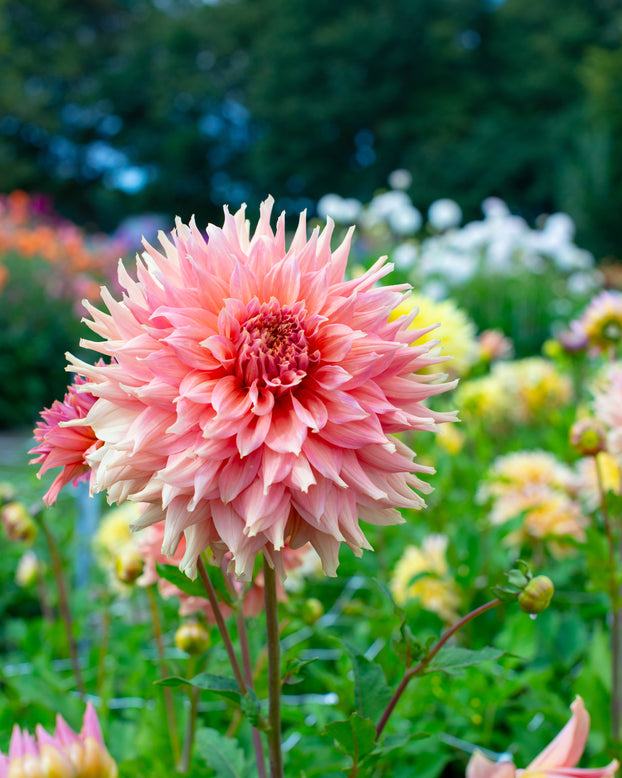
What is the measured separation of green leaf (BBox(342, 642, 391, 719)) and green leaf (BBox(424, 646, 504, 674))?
69 millimetres

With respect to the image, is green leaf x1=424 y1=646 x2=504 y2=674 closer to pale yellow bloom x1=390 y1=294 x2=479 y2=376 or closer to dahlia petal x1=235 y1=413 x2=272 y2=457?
dahlia petal x1=235 y1=413 x2=272 y2=457

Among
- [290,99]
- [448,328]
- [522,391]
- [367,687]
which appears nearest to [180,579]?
[367,687]

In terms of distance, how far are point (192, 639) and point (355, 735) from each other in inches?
12.9

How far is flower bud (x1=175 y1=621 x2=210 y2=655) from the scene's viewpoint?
919 mm

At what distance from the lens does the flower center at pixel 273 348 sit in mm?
658

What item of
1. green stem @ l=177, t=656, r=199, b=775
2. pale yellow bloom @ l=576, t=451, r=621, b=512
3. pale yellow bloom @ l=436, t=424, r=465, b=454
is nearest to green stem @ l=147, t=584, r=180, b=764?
green stem @ l=177, t=656, r=199, b=775

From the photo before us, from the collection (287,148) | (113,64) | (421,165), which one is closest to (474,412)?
(421,165)

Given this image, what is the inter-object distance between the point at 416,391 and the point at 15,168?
21597 millimetres

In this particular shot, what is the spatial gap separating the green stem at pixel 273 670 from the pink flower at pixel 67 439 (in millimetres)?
230

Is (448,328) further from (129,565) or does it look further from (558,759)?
(558,759)

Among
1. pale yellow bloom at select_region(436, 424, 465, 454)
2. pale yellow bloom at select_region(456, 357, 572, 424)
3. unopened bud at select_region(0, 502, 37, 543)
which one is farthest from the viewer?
pale yellow bloom at select_region(456, 357, 572, 424)

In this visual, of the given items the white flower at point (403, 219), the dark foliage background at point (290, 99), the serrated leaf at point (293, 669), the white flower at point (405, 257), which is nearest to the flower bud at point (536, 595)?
the serrated leaf at point (293, 669)

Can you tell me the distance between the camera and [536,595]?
26.7 inches

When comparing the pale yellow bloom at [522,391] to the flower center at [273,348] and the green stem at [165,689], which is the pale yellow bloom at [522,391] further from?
the flower center at [273,348]
